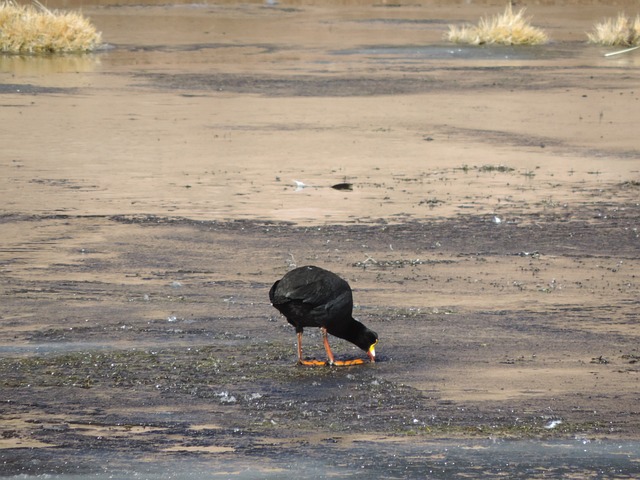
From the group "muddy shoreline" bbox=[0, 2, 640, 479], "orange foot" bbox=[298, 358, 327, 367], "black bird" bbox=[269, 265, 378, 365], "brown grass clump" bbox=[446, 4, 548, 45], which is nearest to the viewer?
"muddy shoreline" bbox=[0, 2, 640, 479]

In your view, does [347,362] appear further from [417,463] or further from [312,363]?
[417,463]

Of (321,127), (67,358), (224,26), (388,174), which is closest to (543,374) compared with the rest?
(67,358)

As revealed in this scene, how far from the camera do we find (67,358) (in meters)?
7.95

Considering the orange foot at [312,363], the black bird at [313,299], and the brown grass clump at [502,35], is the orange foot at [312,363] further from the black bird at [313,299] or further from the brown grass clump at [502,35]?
the brown grass clump at [502,35]

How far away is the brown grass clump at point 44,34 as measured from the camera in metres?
32.8

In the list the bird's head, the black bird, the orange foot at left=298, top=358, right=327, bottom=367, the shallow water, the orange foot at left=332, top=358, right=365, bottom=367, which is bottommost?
the shallow water

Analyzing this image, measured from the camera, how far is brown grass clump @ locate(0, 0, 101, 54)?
3278cm

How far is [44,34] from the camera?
3288 cm

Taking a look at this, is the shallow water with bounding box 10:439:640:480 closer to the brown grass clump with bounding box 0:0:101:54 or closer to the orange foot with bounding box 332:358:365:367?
the orange foot with bounding box 332:358:365:367

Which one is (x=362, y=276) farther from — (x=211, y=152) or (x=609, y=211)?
(x=211, y=152)

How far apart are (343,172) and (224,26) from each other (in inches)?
1102

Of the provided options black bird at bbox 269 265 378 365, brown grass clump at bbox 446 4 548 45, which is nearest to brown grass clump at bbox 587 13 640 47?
brown grass clump at bbox 446 4 548 45

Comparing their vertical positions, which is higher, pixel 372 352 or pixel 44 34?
pixel 44 34

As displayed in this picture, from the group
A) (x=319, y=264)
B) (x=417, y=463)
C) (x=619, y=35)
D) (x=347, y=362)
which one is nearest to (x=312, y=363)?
(x=347, y=362)
